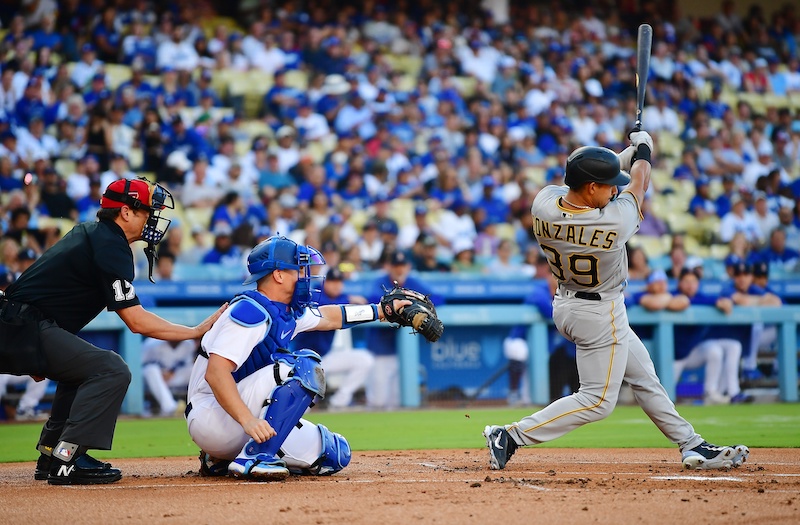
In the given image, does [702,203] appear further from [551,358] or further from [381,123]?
[551,358]

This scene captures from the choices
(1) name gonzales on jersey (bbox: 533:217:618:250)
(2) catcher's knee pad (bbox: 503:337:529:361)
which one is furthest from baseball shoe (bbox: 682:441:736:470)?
(2) catcher's knee pad (bbox: 503:337:529:361)

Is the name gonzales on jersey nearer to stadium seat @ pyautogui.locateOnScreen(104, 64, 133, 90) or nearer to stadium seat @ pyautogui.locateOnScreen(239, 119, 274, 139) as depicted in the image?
→ stadium seat @ pyautogui.locateOnScreen(239, 119, 274, 139)

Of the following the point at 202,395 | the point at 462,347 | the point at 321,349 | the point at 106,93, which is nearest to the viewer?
the point at 202,395

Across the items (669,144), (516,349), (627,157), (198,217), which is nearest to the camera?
(627,157)

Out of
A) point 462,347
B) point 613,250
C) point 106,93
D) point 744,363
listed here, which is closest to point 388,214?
point 462,347

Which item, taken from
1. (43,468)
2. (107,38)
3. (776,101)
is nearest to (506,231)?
(107,38)

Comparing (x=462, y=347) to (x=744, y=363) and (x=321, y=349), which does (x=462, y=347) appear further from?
(x=744, y=363)
